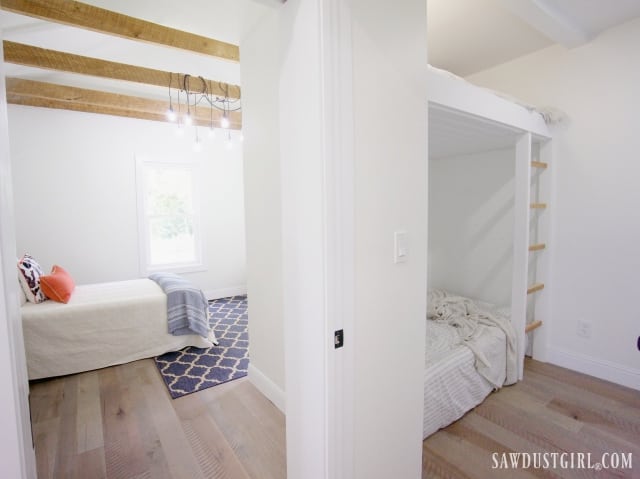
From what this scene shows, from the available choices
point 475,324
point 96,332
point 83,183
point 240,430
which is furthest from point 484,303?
point 83,183

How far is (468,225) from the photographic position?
3.27 m

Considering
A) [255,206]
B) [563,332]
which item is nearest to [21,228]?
[255,206]

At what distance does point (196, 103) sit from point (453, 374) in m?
4.07

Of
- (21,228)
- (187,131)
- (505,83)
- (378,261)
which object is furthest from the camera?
(187,131)

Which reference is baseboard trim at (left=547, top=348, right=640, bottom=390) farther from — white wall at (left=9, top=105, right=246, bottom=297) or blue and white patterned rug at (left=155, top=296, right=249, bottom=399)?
white wall at (left=9, top=105, right=246, bottom=297)

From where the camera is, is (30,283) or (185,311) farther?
(185,311)

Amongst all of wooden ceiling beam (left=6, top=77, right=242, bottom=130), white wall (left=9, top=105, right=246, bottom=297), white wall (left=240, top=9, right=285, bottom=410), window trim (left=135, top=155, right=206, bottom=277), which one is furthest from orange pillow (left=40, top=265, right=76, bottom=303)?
wooden ceiling beam (left=6, top=77, right=242, bottom=130)

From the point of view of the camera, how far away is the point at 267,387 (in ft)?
7.82

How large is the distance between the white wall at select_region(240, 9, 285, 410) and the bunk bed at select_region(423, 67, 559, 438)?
1015 mm

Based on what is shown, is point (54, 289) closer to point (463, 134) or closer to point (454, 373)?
point (454, 373)

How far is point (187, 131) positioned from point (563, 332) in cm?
513

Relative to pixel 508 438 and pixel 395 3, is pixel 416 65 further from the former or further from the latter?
pixel 508 438

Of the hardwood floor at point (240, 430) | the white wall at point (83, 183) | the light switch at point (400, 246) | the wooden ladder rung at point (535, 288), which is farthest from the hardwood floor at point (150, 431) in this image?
the wooden ladder rung at point (535, 288)

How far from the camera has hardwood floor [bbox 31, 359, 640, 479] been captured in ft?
5.63
